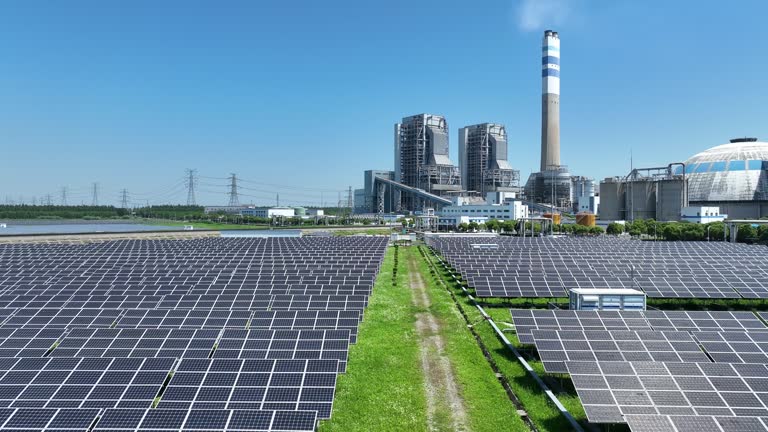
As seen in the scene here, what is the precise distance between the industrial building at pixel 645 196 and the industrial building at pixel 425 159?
4382cm

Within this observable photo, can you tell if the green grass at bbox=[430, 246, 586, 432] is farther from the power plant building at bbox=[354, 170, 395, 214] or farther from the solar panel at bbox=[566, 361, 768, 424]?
the power plant building at bbox=[354, 170, 395, 214]

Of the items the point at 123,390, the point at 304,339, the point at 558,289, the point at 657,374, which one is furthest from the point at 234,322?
the point at 558,289

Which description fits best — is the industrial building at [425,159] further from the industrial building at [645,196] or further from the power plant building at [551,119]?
the industrial building at [645,196]

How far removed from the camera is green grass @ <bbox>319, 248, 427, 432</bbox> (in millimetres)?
11773

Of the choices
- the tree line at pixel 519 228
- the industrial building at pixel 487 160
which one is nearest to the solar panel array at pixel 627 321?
the tree line at pixel 519 228

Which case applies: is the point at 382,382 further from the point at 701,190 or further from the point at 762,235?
the point at 701,190

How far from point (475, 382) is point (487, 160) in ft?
440

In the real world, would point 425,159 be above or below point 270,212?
above

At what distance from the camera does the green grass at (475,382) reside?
38.2ft

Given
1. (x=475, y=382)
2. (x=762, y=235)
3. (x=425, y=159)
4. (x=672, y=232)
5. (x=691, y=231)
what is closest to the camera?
(x=475, y=382)

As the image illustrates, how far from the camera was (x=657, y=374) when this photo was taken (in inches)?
438

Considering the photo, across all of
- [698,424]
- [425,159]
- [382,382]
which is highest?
[425,159]

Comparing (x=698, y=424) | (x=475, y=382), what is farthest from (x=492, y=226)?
(x=698, y=424)

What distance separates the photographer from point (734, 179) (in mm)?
102938
